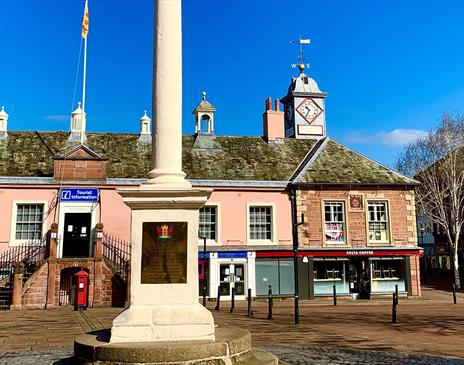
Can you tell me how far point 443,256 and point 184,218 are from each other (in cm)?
4811

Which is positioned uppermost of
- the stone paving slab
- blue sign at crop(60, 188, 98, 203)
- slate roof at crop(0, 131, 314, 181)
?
slate roof at crop(0, 131, 314, 181)

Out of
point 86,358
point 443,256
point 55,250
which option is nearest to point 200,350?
point 86,358

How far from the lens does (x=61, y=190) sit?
22.8 metres

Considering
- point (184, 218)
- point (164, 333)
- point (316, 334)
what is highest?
point (184, 218)

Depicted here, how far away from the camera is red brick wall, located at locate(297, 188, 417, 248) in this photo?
24828 mm

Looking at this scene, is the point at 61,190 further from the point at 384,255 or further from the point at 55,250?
the point at 384,255

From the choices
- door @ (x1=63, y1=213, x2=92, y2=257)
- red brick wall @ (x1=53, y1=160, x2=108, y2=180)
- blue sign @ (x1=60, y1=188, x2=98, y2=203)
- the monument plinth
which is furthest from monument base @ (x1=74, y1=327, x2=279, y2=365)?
red brick wall @ (x1=53, y1=160, x2=108, y2=180)

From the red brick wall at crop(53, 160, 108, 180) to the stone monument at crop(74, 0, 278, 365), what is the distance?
53.2 ft

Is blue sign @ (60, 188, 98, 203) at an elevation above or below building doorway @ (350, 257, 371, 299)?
above

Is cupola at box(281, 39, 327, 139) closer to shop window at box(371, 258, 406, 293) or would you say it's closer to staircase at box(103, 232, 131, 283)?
shop window at box(371, 258, 406, 293)

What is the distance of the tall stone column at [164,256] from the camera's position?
23.3 ft

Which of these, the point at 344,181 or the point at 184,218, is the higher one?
the point at 344,181

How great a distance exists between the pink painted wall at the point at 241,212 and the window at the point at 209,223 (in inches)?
14.6

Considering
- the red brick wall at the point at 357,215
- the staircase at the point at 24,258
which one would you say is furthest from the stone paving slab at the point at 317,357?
the red brick wall at the point at 357,215
